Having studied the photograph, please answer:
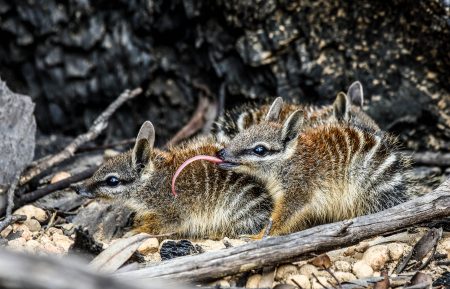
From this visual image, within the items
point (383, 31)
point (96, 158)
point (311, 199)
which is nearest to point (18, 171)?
point (96, 158)

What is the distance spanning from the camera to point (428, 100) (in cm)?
681

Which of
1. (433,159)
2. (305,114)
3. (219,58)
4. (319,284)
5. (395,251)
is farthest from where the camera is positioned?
(219,58)

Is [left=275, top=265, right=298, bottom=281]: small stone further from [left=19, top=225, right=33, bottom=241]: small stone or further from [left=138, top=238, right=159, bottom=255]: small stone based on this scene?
[left=19, top=225, right=33, bottom=241]: small stone

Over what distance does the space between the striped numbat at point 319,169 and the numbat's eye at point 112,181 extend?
0.93 m

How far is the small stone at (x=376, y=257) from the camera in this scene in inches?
177

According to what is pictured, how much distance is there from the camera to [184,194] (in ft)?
18.2

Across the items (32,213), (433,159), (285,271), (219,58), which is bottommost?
(285,271)

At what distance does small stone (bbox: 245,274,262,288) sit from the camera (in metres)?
4.15

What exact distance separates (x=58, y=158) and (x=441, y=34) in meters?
3.73

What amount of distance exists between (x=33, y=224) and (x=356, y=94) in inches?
126

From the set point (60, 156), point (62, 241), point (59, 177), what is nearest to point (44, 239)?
point (62, 241)

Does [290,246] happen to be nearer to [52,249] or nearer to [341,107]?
[52,249]

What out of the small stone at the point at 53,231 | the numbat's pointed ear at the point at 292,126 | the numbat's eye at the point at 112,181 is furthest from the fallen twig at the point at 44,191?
the numbat's pointed ear at the point at 292,126

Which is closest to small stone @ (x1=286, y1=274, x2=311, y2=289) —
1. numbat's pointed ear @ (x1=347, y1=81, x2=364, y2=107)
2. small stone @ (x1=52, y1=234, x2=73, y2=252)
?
small stone @ (x1=52, y1=234, x2=73, y2=252)
